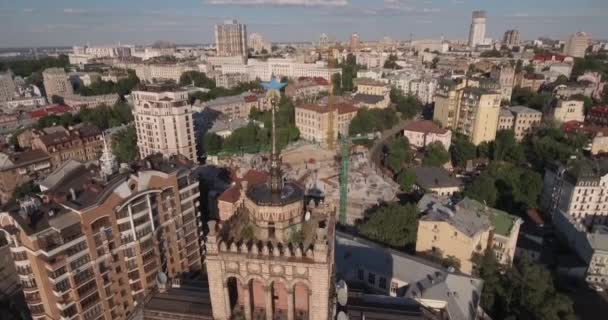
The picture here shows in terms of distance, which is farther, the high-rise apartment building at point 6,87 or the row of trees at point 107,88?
the high-rise apartment building at point 6,87

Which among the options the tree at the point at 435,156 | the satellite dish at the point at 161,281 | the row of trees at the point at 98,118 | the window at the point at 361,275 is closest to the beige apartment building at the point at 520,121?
the tree at the point at 435,156

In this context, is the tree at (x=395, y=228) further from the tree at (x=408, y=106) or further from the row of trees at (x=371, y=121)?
the tree at (x=408, y=106)

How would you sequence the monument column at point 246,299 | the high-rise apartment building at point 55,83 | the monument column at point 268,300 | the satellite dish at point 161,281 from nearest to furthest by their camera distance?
1. the monument column at point 268,300
2. the monument column at point 246,299
3. the satellite dish at point 161,281
4. the high-rise apartment building at point 55,83

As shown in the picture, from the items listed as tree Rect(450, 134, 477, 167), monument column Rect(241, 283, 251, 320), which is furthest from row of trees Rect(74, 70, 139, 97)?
monument column Rect(241, 283, 251, 320)

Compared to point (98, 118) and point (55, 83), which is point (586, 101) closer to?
point (98, 118)

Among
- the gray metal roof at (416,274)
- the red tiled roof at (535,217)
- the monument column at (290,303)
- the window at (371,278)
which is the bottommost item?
the red tiled roof at (535,217)

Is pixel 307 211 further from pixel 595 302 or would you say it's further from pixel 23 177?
pixel 23 177
